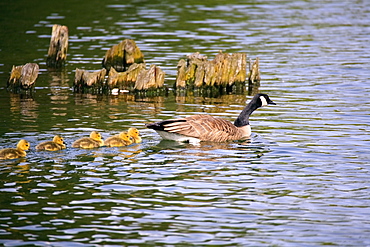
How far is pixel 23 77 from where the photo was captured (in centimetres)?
2311

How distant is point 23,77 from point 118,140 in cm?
913

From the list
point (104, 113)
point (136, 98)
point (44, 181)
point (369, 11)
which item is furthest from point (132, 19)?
point (44, 181)

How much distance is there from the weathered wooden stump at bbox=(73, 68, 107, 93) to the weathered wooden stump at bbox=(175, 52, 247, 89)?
2.75 m

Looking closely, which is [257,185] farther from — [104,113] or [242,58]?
[242,58]

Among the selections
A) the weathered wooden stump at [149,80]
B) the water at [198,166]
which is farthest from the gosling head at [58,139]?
the weathered wooden stump at [149,80]

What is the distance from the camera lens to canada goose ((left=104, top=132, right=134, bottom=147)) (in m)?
15.2

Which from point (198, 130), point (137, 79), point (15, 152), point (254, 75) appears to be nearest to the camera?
point (15, 152)

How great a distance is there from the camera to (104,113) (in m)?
19.8

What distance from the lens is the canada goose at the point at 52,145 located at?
14.6 metres

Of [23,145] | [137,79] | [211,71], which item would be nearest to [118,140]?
[23,145]

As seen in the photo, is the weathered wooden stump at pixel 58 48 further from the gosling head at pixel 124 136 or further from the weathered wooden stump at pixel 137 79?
the gosling head at pixel 124 136

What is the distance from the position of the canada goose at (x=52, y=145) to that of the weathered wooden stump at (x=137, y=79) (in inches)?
331

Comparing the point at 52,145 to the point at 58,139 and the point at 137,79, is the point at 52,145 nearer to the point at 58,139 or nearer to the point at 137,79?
the point at 58,139

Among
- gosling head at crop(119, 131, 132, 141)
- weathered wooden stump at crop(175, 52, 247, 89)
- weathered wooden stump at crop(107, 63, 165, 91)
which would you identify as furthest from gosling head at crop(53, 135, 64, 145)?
weathered wooden stump at crop(175, 52, 247, 89)
